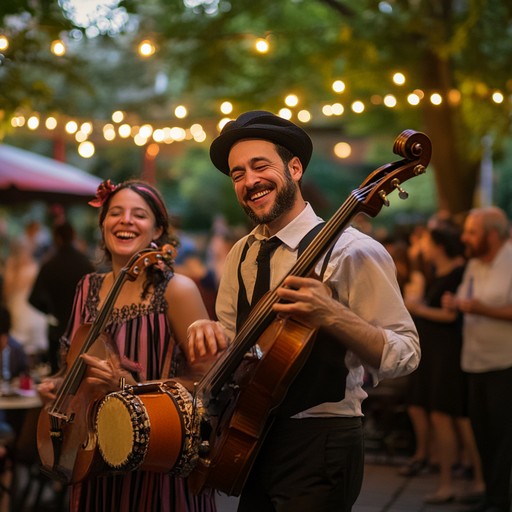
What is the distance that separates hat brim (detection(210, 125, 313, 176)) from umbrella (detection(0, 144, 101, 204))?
9.17m

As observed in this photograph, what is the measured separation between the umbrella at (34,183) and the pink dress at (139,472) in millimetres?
8294

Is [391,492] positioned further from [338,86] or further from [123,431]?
[123,431]

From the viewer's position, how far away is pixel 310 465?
3.71 m

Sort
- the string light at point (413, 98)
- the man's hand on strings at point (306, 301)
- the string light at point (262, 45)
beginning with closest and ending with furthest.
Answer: the man's hand on strings at point (306, 301) → the string light at point (262, 45) → the string light at point (413, 98)

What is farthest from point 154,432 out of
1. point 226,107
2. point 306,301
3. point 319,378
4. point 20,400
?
point 226,107

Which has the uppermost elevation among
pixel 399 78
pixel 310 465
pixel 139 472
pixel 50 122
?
pixel 399 78

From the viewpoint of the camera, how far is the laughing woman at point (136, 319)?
4.55 m

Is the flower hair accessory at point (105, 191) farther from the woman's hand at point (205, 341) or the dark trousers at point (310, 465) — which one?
the dark trousers at point (310, 465)

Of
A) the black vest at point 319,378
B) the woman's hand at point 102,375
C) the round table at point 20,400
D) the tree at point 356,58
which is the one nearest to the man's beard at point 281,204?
the black vest at point 319,378

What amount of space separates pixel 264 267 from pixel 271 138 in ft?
1.56

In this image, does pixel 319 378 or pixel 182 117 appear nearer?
pixel 319 378

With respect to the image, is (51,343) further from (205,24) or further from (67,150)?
(67,150)

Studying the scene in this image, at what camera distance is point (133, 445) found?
362 centimetres

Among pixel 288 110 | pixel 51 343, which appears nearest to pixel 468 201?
pixel 288 110
